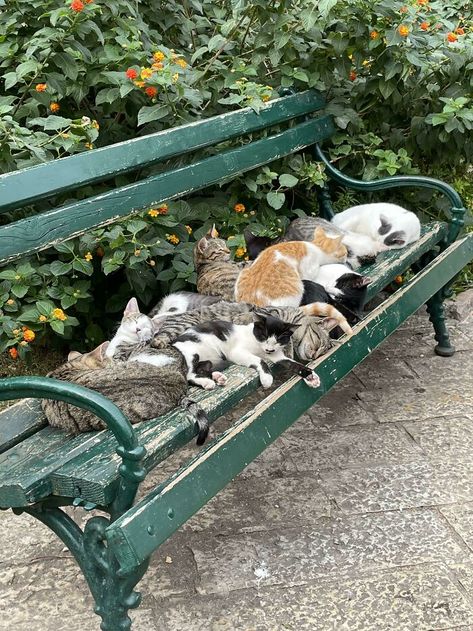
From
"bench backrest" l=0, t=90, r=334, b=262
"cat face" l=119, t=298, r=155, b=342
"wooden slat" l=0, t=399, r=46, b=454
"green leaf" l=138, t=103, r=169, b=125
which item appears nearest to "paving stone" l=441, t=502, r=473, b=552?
"cat face" l=119, t=298, r=155, b=342

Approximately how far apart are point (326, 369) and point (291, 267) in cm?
71

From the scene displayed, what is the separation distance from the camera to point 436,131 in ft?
15.5

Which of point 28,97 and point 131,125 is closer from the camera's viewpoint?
point 28,97

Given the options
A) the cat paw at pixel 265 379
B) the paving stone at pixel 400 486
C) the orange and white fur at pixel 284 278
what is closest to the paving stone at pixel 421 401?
the paving stone at pixel 400 486

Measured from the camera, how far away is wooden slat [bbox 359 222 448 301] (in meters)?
3.82

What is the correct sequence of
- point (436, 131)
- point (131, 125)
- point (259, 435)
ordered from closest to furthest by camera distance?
1. point (259, 435)
2. point (131, 125)
3. point (436, 131)

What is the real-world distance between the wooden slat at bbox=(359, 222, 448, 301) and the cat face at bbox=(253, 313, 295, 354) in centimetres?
84

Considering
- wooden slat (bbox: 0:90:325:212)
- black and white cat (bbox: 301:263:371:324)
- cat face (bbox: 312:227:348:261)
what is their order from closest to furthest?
wooden slat (bbox: 0:90:325:212)
black and white cat (bbox: 301:263:371:324)
cat face (bbox: 312:227:348:261)

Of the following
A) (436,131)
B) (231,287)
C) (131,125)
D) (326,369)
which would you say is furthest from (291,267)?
(436,131)

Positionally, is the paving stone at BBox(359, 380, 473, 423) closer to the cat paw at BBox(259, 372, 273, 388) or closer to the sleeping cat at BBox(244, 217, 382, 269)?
the sleeping cat at BBox(244, 217, 382, 269)

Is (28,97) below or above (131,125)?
above

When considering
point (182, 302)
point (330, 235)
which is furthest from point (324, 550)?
point (330, 235)

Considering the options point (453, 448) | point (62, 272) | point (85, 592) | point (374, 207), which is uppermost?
point (62, 272)

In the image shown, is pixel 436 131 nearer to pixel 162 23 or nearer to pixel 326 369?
pixel 162 23
